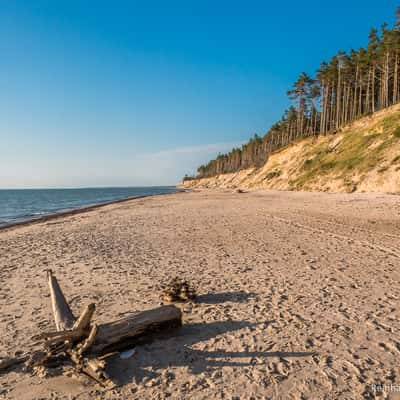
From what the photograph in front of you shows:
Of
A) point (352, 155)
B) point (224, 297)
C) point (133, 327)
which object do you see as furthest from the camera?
point (352, 155)

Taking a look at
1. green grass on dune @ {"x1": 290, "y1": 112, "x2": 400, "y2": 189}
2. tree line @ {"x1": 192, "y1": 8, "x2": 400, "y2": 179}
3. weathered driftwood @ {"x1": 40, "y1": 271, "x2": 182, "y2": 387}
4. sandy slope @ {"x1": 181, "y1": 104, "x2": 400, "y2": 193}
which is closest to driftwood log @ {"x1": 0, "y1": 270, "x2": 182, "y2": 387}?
weathered driftwood @ {"x1": 40, "y1": 271, "x2": 182, "y2": 387}

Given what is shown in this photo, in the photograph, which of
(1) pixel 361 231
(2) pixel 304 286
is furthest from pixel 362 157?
(2) pixel 304 286

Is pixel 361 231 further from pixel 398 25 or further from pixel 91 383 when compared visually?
pixel 398 25

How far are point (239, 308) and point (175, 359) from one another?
78.5 inches

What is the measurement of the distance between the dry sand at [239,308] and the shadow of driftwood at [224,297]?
0.05 meters

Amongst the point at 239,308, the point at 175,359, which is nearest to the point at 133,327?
the point at 175,359

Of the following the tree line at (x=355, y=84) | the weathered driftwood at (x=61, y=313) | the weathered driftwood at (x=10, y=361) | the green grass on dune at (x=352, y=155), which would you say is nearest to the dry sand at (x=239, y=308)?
the weathered driftwood at (x=10, y=361)

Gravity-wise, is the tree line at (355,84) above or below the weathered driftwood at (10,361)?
above

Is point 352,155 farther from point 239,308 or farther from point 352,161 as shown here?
point 239,308

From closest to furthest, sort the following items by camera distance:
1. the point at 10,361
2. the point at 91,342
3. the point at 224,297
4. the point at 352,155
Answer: the point at 91,342 < the point at 10,361 < the point at 224,297 < the point at 352,155

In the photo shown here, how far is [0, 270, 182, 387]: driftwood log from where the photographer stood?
3.68 meters

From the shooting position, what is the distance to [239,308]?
18.4ft

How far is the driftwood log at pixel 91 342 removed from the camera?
368 cm

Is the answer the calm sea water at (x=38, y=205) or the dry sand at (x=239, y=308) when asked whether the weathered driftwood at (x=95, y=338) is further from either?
the calm sea water at (x=38, y=205)
